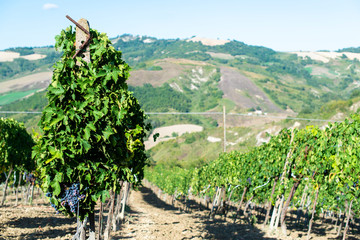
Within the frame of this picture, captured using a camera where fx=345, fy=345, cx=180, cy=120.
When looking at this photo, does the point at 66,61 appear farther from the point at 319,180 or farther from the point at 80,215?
the point at 319,180

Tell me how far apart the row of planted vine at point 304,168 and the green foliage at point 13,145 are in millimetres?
9445

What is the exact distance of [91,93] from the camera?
14.4 ft

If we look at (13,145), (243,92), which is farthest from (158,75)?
Result: (13,145)

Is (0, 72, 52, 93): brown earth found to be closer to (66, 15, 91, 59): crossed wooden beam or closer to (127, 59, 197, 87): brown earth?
(127, 59, 197, 87): brown earth

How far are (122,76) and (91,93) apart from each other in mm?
552

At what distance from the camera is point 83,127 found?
438 cm

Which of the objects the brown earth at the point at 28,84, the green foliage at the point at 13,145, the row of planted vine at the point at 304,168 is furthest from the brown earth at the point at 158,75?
the row of planted vine at the point at 304,168

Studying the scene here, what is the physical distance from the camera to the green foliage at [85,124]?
4258 millimetres

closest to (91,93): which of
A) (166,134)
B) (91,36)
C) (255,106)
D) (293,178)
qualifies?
(91,36)

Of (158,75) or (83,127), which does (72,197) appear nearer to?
(83,127)

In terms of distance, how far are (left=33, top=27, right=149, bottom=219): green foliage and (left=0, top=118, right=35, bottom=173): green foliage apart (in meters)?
11.8

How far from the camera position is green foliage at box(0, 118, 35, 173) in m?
14.8

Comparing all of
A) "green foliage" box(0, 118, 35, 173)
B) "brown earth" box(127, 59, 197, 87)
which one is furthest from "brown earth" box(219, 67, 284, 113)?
"green foliage" box(0, 118, 35, 173)

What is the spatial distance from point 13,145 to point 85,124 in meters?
12.9
